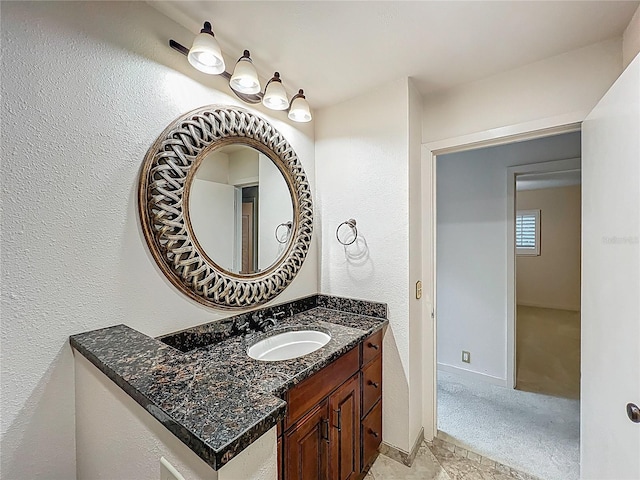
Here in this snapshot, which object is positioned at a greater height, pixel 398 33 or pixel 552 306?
pixel 398 33

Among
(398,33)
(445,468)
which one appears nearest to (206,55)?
(398,33)

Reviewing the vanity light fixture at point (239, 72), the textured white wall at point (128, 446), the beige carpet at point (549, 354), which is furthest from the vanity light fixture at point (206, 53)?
the beige carpet at point (549, 354)

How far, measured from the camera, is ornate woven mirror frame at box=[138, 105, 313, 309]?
119 cm

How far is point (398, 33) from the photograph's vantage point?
1369mm

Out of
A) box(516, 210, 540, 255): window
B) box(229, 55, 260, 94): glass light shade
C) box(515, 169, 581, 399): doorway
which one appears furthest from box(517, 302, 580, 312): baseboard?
box(229, 55, 260, 94): glass light shade

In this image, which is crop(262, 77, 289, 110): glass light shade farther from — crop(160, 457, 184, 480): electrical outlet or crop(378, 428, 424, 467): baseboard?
crop(378, 428, 424, 467): baseboard

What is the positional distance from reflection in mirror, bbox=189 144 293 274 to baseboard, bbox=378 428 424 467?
1424 mm

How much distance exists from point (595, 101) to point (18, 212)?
2.57 meters

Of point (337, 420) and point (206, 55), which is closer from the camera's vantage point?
point (206, 55)

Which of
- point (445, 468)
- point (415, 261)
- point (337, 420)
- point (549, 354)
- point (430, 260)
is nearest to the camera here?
point (337, 420)

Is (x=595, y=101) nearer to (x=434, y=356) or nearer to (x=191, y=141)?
(x=434, y=356)

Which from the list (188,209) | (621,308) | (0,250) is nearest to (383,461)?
(621,308)

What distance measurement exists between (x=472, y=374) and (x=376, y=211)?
2080 millimetres

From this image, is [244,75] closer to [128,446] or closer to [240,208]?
[240,208]
